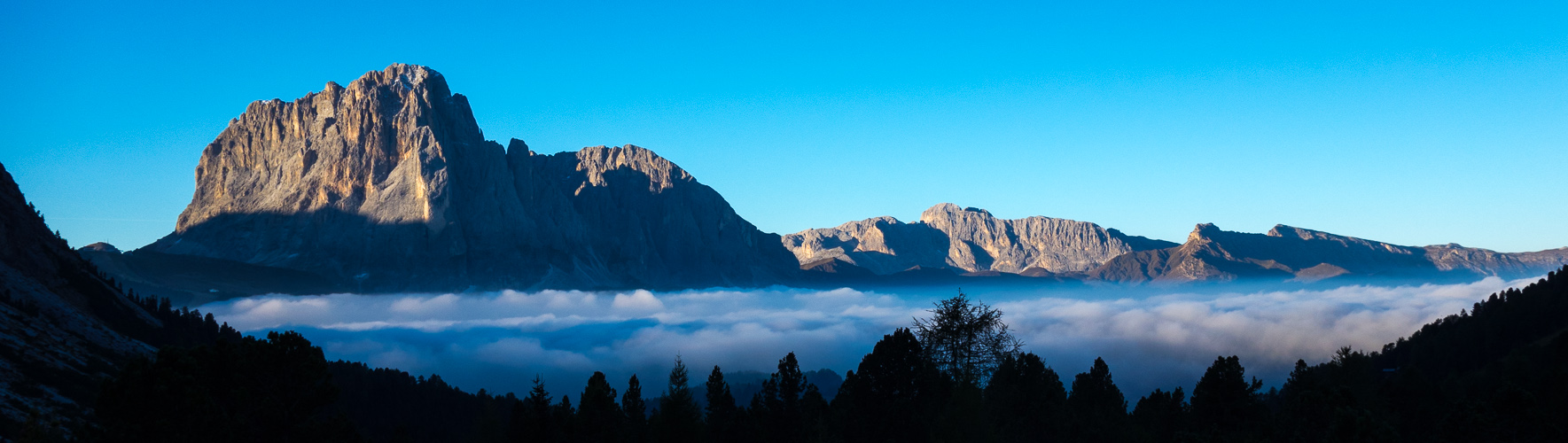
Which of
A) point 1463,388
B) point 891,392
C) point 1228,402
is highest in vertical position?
point 891,392

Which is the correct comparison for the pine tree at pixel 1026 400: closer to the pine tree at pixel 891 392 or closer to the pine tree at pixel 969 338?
the pine tree at pixel 969 338

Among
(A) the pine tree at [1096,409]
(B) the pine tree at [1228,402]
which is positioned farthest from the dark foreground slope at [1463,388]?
(A) the pine tree at [1096,409]

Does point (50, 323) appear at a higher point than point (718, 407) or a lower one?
higher

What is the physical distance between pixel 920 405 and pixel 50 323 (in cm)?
11960

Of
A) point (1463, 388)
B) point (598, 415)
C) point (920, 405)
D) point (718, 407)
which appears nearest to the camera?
point (598, 415)

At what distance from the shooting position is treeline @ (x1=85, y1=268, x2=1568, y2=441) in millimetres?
49594

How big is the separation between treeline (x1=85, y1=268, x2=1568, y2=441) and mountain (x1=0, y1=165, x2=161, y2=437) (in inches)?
1553

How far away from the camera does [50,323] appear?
132m

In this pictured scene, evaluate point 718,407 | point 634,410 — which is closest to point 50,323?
point 634,410

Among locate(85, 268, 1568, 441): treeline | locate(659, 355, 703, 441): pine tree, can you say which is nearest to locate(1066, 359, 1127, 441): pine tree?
locate(85, 268, 1568, 441): treeline

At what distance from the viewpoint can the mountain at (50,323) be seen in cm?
10062

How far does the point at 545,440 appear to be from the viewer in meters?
69.8

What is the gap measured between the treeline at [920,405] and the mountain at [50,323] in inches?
1553

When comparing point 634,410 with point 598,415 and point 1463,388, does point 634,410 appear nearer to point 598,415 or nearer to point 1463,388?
point 598,415
